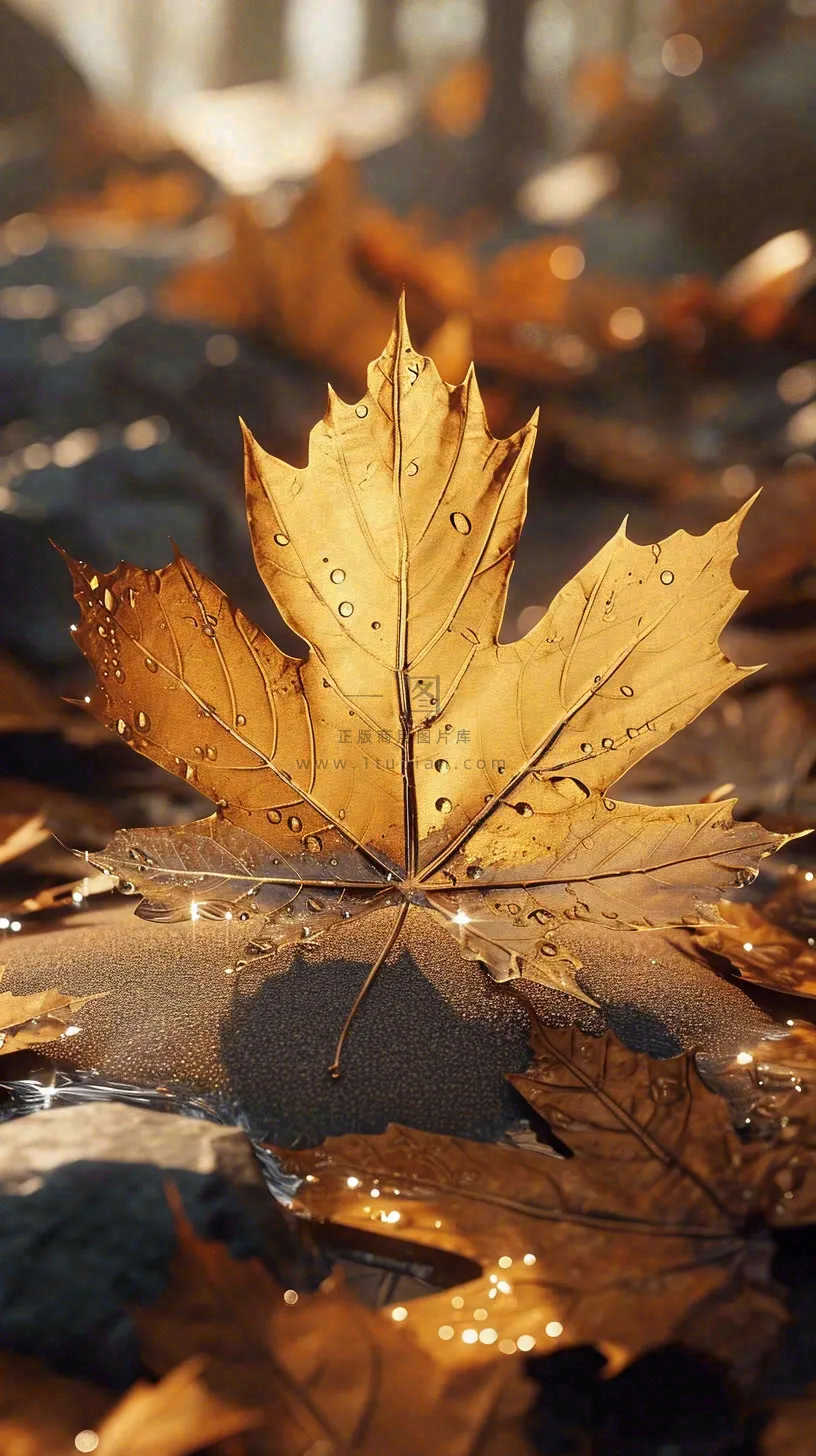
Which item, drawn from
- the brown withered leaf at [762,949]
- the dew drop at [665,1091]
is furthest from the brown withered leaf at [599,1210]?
the brown withered leaf at [762,949]

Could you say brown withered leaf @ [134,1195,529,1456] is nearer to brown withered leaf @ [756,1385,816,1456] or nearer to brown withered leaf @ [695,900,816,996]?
brown withered leaf @ [756,1385,816,1456]

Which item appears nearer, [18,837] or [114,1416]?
[114,1416]

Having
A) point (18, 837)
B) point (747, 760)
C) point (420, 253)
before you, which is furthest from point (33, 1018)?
point (420, 253)

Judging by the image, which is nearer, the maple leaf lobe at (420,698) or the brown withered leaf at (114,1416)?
the brown withered leaf at (114,1416)

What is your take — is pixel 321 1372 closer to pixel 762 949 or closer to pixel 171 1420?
pixel 171 1420

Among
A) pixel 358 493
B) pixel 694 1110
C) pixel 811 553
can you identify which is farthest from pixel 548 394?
pixel 694 1110

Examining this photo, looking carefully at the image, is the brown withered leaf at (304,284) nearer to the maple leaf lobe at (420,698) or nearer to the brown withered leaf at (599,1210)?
the maple leaf lobe at (420,698)
